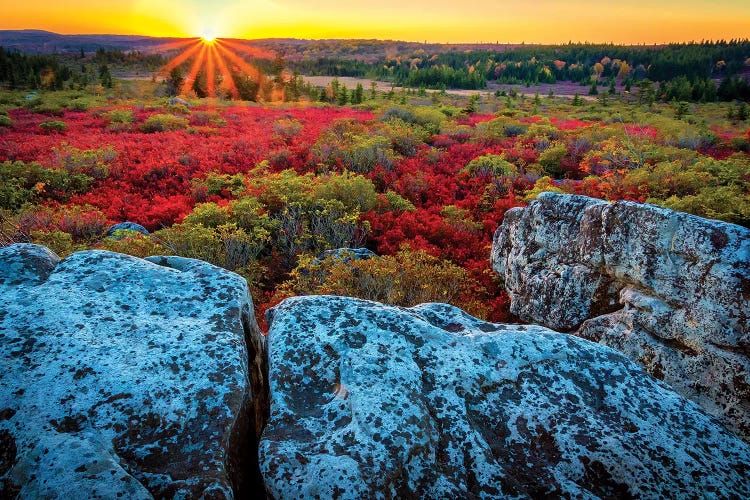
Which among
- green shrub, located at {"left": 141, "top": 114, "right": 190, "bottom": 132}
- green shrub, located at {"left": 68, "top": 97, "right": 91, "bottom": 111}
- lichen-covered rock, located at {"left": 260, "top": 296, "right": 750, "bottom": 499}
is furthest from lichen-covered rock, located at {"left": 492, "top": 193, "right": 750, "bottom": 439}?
green shrub, located at {"left": 68, "top": 97, "right": 91, "bottom": 111}

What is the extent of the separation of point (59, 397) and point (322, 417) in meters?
1.55

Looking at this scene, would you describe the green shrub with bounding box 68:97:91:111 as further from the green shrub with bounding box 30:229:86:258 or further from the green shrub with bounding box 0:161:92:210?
the green shrub with bounding box 30:229:86:258

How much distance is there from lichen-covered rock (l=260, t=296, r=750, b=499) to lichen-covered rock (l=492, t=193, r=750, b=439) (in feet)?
9.28

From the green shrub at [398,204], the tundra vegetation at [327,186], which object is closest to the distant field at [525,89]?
the tundra vegetation at [327,186]

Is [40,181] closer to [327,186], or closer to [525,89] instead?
[327,186]

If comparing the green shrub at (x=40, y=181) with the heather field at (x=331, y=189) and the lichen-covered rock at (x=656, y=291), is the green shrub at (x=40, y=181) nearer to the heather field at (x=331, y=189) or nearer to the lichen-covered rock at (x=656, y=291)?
the heather field at (x=331, y=189)

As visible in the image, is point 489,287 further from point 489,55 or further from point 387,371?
point 489,55

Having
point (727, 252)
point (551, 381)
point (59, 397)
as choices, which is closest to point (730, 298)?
point (727, 252)

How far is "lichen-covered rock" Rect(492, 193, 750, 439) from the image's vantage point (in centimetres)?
475

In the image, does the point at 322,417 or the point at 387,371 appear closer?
the point at 322,417

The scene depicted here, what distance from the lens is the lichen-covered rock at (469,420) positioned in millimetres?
2227

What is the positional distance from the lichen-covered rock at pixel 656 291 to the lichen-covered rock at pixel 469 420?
9.28 ft

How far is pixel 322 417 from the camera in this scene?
98.6 inches

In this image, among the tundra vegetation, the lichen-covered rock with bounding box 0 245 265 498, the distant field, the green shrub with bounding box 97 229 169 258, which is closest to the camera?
the lichen-covered rock with bounding box 0 245 265 498
